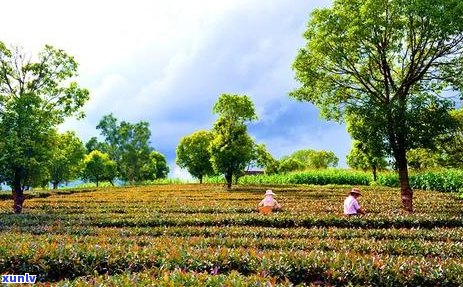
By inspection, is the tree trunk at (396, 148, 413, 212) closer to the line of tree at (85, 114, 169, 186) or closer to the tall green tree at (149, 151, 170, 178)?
the line of tree at (85, 114, 169, 186)

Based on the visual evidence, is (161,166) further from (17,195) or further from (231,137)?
(17,195)

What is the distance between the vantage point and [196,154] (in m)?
86.3

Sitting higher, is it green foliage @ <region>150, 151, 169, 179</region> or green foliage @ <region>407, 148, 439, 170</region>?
green foliage @ <region>150, 151, 169, 179</region>

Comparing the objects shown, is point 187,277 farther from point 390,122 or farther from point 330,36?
point 330,36

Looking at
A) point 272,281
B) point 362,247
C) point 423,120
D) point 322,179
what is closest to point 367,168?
point 322,179

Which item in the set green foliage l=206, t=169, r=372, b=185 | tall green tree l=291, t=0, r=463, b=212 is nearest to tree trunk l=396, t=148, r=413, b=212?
tall green tree l=291, t=0, r=463, b=212

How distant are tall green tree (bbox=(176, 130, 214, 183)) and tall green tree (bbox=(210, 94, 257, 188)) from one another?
85.5 ft

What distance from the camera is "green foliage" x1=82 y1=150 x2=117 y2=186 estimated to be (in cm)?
9194

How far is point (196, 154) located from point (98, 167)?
20163 mm

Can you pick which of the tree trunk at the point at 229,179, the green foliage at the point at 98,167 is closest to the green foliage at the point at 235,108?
the tree trunk at the point at 229,179

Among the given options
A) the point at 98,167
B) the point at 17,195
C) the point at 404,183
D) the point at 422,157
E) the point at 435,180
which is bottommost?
the point at 17,195

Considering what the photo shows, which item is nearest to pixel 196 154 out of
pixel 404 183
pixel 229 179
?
pixel 229 179

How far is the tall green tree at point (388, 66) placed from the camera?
25.7 meters

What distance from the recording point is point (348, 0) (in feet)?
98.0
